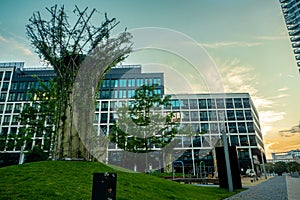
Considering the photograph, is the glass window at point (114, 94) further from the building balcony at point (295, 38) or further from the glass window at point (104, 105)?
the building balcony at point (295, 38)

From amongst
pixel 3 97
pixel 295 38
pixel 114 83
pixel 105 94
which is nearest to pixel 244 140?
pixel 114 83

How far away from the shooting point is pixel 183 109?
59844 mm

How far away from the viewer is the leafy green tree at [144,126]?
22.6 m

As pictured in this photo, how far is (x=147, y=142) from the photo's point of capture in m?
23.0

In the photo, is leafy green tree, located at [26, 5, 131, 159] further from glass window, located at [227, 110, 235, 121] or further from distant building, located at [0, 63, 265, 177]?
glass window, located at [227, 110, 235, 121]

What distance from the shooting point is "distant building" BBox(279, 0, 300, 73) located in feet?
275

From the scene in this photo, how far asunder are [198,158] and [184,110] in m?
12.9

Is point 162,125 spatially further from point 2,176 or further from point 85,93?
point 2,176

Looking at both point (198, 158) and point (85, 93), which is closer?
point (85, 93)

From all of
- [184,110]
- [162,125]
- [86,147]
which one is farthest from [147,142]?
[184,110]

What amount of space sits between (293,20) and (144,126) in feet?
298

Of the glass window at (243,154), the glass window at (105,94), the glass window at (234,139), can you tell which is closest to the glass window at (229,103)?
the glass window at (234,139)

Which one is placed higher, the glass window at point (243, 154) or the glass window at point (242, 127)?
the glass window at point (242, 127)

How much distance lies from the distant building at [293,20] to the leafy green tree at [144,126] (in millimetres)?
82298
